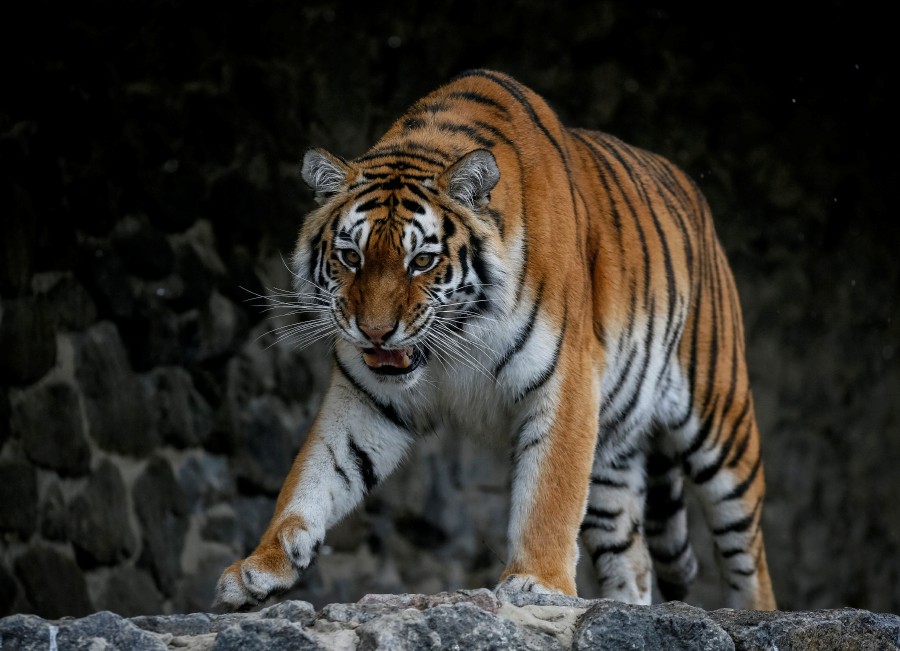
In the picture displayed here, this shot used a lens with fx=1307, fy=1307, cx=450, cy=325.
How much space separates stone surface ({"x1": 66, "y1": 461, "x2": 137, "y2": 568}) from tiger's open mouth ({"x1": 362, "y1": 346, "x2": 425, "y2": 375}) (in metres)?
2.31

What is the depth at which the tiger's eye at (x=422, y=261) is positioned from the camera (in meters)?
3.07

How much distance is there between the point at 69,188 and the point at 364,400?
2232 millimetres

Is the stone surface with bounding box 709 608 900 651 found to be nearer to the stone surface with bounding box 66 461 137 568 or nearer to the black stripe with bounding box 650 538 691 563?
the black stripe with bounding box 650 538 691 563

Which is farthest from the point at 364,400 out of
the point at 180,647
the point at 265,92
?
the point at 265,92

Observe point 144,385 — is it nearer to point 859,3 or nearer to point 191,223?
A: point 191,223

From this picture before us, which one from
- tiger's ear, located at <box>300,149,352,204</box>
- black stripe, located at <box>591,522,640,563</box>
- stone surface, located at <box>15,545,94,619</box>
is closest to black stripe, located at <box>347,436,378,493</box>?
tiger's ear, located at <box>300,149,352,204</box>

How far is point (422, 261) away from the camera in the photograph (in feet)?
10.1

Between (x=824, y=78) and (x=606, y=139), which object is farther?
(x=824, y=78)

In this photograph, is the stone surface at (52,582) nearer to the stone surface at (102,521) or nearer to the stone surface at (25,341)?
the stone surface at (102,521)

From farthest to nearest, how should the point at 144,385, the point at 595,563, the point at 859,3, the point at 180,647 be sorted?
the point at 859,3 < the point at 144,385 < the point at 595,563 < the point at 180,647

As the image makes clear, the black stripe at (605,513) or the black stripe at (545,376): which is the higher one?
the black stripe at (545,376)

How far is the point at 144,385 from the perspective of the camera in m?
5.25

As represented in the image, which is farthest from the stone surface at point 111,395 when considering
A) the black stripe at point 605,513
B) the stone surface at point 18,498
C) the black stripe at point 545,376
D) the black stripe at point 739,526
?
the black stripe at point 545,376

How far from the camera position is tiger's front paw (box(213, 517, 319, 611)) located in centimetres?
291
